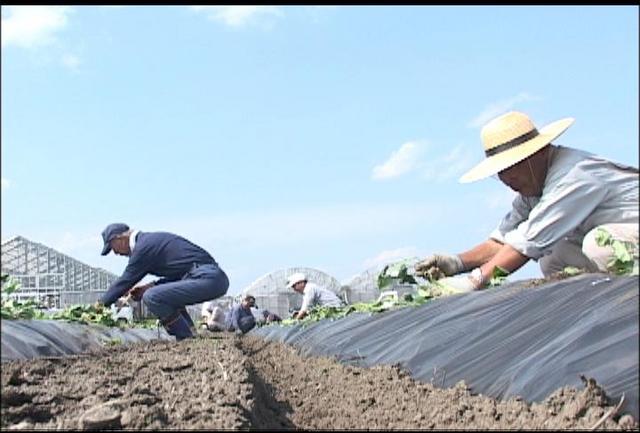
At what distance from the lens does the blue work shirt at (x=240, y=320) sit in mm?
12414

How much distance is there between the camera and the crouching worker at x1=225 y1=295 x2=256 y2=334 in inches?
488

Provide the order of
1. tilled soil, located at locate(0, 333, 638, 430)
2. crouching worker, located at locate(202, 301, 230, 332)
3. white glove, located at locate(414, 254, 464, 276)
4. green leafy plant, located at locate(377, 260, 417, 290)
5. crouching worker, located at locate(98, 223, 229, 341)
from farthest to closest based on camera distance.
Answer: crouching worker, located at locate(202, 301, 230, 332) → crouching worker, located at locate(98, 223, 229, 341) → green leafy plant, located at locate(377, 260, 417, 290) → white glove, located at locate(414, 254, 464, 276) → tilled soil, located at locate(0, 333, 638, 430)

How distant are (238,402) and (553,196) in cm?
161

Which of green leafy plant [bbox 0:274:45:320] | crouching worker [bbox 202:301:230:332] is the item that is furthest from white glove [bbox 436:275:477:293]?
crouching worker [bbox 202:301:230:332]

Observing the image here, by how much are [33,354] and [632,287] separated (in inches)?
109

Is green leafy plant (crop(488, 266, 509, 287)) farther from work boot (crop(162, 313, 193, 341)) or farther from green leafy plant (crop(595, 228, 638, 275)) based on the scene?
work boot (crop(162, 313, 193, 341))

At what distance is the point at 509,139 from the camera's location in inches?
136

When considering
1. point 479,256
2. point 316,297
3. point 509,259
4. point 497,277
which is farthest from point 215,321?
point 509,259

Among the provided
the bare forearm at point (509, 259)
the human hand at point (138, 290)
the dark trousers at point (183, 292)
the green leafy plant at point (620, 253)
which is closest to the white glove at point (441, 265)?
the bare forearm at point (509, 259)

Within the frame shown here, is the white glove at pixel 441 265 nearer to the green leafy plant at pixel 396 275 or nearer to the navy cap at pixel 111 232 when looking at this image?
the green leafy plant at pixel 396 275

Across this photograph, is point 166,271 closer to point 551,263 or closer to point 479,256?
point 479,256

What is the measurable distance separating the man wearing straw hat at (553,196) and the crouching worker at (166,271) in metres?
3.02

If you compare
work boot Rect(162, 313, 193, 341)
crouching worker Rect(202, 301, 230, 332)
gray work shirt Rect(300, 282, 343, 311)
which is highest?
work boot Rect(162, 313, 193, 341)

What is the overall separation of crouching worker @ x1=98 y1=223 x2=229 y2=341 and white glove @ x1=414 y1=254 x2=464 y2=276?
2694 millimetres
